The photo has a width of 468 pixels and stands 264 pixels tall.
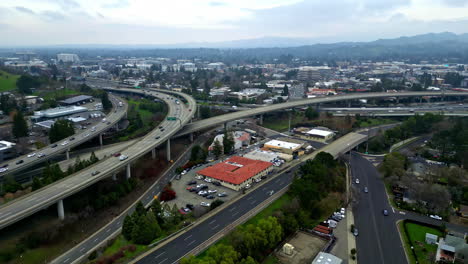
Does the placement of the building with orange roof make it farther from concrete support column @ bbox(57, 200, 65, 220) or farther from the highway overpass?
concrete support column @ bbox(57, 200, 65, 220)

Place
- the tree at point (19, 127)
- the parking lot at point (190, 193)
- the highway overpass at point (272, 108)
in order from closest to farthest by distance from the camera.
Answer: the parking lot at point (190, 193), the tree at point (19, 127), the highway overpass at point (272, 108)

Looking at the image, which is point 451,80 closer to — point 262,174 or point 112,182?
point 262,174

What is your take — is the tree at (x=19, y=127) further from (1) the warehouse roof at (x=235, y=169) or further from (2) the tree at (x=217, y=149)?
(1) the warehouse roof at (x=235, y=169)

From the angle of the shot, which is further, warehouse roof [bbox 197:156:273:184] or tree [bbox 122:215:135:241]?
warehouse roof [bbox 197:156:273:184]

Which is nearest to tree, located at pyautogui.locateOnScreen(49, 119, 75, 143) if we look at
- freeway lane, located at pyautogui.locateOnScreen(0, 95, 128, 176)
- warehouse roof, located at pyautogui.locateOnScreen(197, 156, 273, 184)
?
freeway lane, located at pyautogui.locateOnScreen(0, 95, 128, 176)

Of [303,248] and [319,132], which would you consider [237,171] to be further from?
[319,132]

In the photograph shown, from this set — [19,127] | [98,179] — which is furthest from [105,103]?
[98,179]

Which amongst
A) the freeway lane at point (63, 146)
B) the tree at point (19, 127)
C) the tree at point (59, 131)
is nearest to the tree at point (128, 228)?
the freeway lane at point (63, 146)
